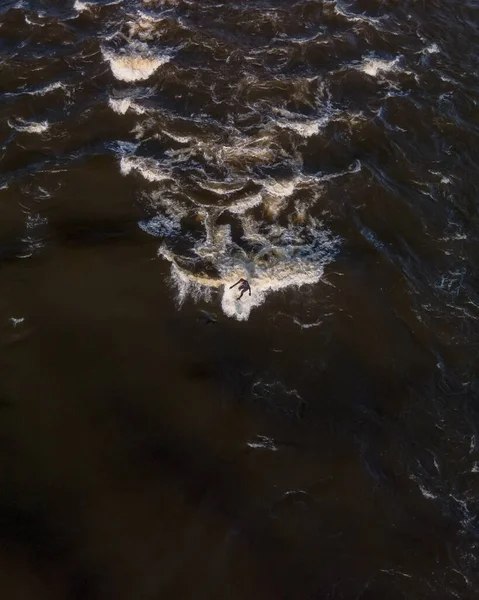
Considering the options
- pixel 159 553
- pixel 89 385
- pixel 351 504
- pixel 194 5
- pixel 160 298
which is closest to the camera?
pixel 159 553

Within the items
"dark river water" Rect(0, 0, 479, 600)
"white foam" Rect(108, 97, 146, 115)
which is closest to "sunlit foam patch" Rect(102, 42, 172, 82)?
"dark river water" Rect(0, 0, 479, 600)

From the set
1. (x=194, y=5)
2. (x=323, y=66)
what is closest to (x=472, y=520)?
(x=323, y=66)

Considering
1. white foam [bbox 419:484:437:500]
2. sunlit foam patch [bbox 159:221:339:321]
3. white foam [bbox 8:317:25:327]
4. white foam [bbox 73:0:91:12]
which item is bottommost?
white foam [bbox 419:484:437:500]

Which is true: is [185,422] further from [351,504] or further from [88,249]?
[88,249]

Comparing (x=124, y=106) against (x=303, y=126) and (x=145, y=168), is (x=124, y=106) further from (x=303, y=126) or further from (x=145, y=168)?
(x=303, y=126)

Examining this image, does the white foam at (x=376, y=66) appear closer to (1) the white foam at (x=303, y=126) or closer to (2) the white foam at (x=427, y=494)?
(1) the white foam at (x=303, y=126)

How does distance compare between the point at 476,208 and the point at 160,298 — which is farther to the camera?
the point at 476,208

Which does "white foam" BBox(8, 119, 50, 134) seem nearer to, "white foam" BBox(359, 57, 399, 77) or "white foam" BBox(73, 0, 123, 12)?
"white foam" BBox(73, 0, 123, 12)

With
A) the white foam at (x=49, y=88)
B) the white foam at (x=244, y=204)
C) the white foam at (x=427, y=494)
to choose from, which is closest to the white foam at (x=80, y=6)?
the white foam at (x=49, y=88)
